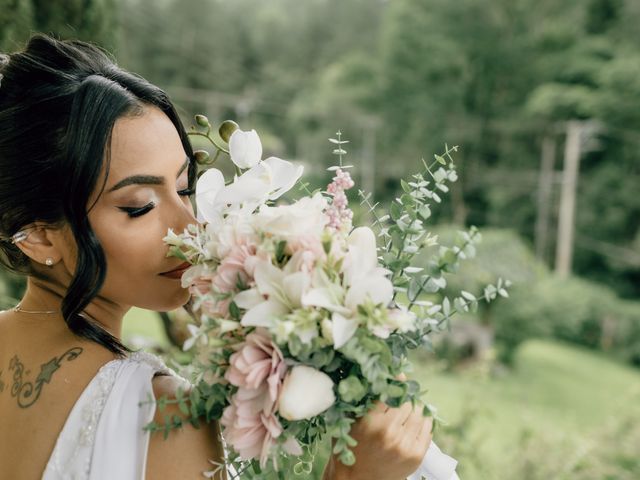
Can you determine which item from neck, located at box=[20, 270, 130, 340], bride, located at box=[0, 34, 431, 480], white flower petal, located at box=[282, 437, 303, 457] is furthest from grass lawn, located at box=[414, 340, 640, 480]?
white flower petal, located at box=[282, 437, 303, 457]

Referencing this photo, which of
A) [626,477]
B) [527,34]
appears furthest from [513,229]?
[626,477]

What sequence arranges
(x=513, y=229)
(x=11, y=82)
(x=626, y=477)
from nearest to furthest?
(x=11, y=82), (x=626, y=477), (x=513, y=229)

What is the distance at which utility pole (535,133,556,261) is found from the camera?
19656mm

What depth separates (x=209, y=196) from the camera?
113 cm

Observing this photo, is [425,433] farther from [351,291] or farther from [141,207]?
[141,207]

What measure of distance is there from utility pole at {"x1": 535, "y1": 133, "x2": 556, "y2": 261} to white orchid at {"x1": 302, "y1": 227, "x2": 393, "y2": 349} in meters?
19.7

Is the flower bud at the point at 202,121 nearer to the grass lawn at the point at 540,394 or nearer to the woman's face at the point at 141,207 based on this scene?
the woman's face at the point at 141,207

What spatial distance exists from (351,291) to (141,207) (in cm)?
45

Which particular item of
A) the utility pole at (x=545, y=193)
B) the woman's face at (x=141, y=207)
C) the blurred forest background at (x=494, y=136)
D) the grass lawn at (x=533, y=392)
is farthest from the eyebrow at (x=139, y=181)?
the utility pole at (x=545, y=193)

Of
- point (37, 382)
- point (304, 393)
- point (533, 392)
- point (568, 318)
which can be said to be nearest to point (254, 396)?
point (304, 393)

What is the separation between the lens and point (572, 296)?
13711mm

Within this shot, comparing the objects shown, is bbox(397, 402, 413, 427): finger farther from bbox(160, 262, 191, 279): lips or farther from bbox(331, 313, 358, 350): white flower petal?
bbox(160, 262, 191, 279): lips

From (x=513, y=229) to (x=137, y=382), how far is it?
69.1ft

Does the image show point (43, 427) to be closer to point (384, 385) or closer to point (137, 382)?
point (137, 382)
